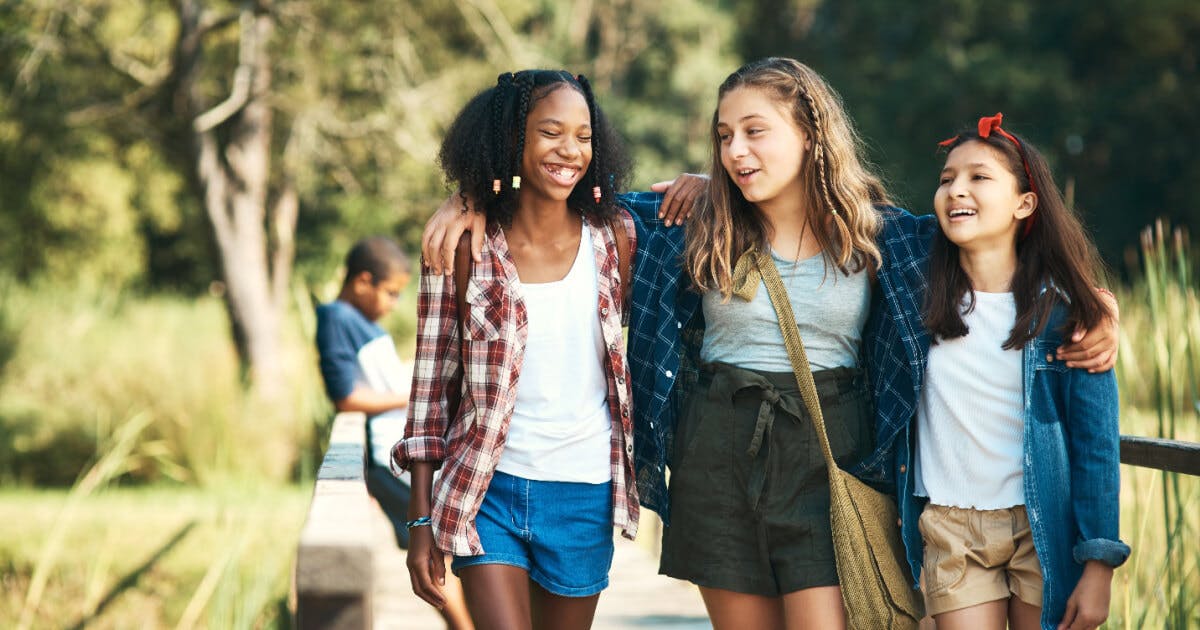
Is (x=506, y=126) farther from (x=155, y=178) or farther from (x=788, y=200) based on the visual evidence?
(x=155, y=178)

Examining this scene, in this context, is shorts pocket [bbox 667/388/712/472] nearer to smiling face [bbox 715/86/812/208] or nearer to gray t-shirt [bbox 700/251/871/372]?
gray t-shirt [bbox 700/251/871/372]

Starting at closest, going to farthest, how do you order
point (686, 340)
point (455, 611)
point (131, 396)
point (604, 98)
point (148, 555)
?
1. point (686, 340)
2. point (455, 611)
3. point (148, 555)
4. point (131, 396)
5. point (604, 98)

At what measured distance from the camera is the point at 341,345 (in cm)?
469

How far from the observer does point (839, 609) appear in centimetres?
275

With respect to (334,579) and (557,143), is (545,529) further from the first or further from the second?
(334,579)

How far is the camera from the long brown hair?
273cm

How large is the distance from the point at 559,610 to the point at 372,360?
211 cm

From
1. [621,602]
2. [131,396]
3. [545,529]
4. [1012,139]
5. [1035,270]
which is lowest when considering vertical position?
[621,602]

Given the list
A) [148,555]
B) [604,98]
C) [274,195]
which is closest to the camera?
[148,555]

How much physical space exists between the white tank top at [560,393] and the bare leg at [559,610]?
0.26 m

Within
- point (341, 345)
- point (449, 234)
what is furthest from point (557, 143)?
point (341, 345)

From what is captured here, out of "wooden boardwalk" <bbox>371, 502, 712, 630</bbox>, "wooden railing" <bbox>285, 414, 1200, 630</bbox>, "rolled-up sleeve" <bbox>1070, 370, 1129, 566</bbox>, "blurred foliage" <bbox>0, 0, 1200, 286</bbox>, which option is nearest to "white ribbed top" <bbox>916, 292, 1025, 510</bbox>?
"rolled-up sleeve" <bbox>1070, 370, 1129, 566</bbox>

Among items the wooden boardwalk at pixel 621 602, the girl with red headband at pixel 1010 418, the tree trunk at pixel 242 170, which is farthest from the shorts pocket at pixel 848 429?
the tree trunk at pixel 242 170

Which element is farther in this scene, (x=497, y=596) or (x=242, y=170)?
(x=242, y=170)
